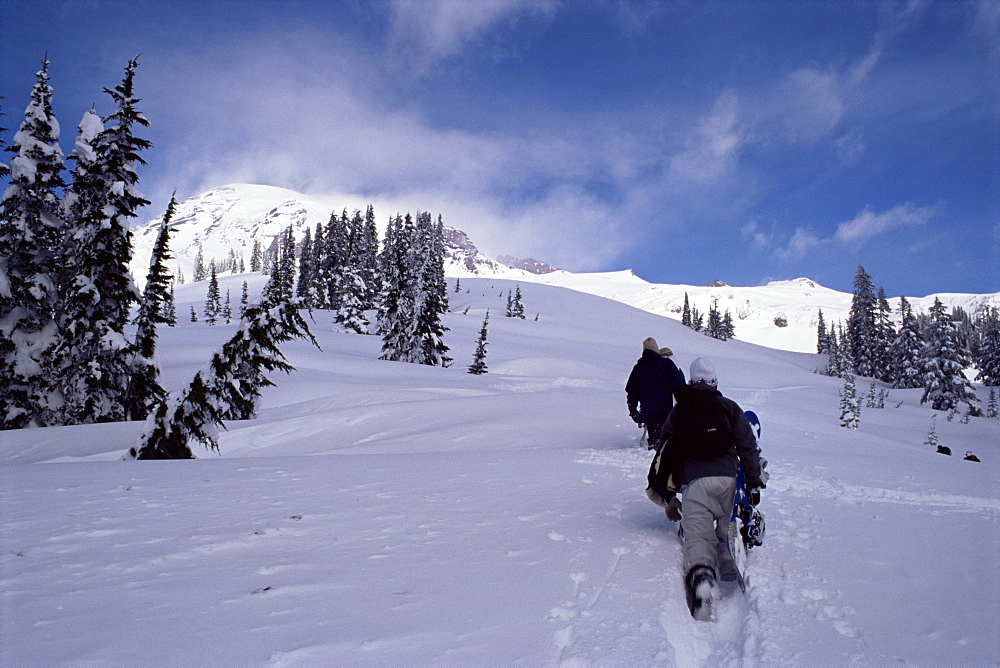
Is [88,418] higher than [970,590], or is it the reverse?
[970,590]

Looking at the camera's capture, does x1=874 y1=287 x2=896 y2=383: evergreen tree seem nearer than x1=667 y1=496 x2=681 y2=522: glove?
No

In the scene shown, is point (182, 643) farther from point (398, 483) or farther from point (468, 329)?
point (468, 329)

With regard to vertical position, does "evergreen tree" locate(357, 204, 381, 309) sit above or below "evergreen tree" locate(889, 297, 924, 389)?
above

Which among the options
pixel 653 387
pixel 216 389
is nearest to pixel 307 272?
pixel 216 389

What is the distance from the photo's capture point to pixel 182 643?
2535 millimetres

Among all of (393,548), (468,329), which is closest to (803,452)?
(393,548)

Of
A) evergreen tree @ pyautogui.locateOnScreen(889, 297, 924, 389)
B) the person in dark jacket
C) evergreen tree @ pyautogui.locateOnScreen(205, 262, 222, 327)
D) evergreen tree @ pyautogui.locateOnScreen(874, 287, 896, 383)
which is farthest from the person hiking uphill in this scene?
evergreen tree @ pyautogui.locateOnScreen(205, 262, 222, 327)

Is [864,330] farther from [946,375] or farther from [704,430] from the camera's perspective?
[704,430]

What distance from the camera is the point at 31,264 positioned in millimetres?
15281

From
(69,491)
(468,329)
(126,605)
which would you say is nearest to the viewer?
(126,605)

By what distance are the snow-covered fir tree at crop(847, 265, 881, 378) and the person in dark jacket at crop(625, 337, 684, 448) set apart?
70747 millimetres

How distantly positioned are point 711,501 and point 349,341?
37665mm

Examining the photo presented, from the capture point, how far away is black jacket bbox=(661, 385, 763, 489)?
14.1 feet

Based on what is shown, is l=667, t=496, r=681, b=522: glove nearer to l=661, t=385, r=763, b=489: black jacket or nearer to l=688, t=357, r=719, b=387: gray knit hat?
l=661, t=385, r=763, b=489: black jacket
